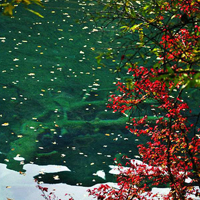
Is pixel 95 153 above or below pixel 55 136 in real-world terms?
below

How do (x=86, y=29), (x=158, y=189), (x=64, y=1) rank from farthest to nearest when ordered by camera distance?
(x=64, y=1), (x=86, y=29), (x=158, y=189)

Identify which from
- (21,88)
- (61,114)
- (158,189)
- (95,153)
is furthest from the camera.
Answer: (21,88)

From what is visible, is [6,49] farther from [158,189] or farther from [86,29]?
[158,189]

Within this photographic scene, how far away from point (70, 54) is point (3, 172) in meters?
5.49

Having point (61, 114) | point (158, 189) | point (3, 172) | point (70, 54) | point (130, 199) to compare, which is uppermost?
point (70, 54)

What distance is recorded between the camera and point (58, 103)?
7.84 meters

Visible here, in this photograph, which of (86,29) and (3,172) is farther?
(86,29)

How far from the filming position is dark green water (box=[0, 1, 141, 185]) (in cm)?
608

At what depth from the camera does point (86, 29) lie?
41.2 ft

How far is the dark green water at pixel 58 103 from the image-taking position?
608cm

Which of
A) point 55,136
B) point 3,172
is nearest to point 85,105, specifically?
point 55,136

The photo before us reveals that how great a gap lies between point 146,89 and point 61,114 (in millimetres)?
3478

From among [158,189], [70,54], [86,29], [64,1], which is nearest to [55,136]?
[158,189]

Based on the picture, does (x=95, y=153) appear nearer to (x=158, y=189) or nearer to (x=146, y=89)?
(x=158, y=189)
